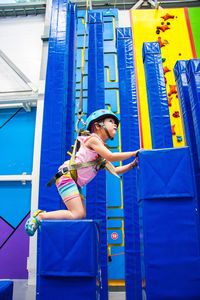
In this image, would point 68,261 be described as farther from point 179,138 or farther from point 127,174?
point 179,138

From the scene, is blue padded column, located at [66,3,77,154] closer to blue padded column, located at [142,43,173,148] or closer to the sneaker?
blue padded column, located at [142,43,173,148]

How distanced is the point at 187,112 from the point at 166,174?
4.67ft

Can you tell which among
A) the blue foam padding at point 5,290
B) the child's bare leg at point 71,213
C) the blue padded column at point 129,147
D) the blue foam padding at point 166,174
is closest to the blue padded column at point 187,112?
the blue padded column at point 129,147

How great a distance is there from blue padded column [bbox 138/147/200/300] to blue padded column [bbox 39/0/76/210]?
89 centimetres

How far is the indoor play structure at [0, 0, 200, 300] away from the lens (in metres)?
1.56

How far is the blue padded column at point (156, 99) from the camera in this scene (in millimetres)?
2697

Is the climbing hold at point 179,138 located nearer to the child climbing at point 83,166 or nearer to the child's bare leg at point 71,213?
the child climbing at point 83,166

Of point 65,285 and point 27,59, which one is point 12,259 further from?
point 27,59

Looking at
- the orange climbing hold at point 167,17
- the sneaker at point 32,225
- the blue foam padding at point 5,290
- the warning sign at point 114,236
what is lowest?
the blue foam padding at point 5,290

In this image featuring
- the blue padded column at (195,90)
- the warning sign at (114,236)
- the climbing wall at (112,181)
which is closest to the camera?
the blue padded column at (195,90)

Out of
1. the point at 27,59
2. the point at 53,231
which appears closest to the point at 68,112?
the point at 53,231

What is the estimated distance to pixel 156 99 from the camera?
112 inches

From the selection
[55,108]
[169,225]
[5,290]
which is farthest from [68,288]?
[55,108]

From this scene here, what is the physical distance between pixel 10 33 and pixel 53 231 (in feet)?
15.6
